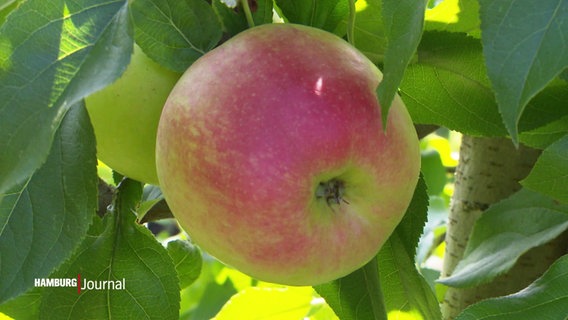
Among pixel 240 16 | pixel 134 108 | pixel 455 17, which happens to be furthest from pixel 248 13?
pixel 455 17

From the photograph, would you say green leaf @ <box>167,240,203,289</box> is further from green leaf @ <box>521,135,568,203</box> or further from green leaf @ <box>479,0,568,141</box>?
green leaf @ <box>479,0,568,141</box>

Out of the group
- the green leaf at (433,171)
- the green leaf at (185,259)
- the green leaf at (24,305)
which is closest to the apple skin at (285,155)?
the green leaf at (24,305)

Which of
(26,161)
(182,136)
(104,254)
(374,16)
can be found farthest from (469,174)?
(26,161)

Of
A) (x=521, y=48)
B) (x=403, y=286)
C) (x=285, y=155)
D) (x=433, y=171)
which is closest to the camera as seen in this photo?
(x=521, y=48)

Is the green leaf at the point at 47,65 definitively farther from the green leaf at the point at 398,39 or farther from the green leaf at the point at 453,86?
the green leaf at the point at 453,86

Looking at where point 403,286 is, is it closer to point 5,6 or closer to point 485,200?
point 485,200

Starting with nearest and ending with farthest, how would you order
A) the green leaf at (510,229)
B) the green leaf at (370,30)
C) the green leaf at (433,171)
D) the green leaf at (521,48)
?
1. the green leaf at (521,48)
2. the green leaf at (370,30)
3. the green leaf at (510,229)
4. the green leaf at (433,171)
